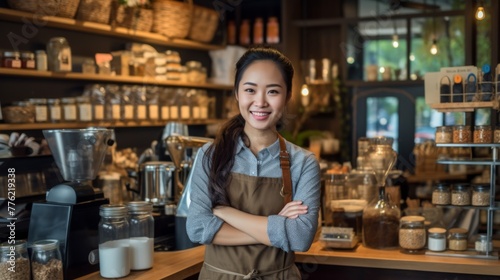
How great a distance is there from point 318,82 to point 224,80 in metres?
1.04

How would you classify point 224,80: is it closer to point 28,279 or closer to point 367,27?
point 367,27

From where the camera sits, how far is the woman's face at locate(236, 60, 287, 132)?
2.09 m

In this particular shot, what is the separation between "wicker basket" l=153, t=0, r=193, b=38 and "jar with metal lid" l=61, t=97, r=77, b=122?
1.25 meters

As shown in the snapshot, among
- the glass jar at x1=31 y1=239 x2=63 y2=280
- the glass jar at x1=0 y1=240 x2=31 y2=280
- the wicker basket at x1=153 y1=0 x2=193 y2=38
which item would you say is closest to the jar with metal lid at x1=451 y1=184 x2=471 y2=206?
the glass jar at x1=31 y1=239 x2=63 y2=280

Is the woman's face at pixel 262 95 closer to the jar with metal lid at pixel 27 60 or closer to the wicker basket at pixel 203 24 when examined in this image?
the jar with metal lid at pixel 27 60

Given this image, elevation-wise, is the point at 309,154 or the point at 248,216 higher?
the point at 309,154

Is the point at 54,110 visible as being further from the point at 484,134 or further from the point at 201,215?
the point at 484,134

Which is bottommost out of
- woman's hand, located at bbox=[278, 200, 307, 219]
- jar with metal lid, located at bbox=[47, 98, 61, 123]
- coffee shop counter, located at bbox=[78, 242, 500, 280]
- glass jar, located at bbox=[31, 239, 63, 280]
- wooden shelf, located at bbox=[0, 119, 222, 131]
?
coffee shop counter, located at bbox=[78, 242, 500, 280]

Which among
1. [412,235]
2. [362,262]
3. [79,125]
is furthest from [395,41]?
[362,262]

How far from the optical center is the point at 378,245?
302cm

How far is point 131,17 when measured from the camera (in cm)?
515

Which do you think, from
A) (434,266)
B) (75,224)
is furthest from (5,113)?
(434,266)

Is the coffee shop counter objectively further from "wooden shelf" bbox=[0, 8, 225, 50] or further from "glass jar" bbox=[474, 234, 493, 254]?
"wooden shelf" bbox=[0, 8, 225, 50]

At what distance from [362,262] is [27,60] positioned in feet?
8.84
